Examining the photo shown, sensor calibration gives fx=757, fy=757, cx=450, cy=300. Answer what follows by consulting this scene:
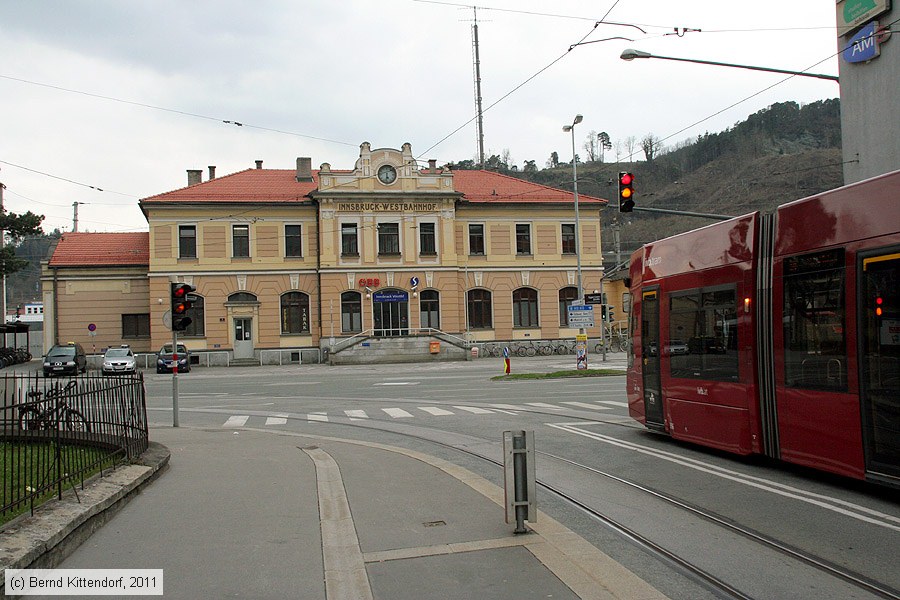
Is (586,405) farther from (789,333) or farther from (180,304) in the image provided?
(789,333)

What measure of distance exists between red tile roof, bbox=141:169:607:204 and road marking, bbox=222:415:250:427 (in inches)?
1240

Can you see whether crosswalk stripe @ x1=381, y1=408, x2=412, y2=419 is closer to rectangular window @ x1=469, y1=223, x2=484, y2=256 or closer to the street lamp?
the street lamp

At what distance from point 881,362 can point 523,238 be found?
4551cm

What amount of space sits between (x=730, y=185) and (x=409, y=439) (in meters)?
50.1

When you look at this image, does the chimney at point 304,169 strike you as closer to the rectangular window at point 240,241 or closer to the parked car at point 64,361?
the rectangular window at point 240,241

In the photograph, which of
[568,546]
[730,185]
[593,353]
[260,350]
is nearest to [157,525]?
[568,546]

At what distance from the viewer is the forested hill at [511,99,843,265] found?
46.9m

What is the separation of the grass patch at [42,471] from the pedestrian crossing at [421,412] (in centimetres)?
896

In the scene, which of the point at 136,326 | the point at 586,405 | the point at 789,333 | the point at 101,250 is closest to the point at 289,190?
the point at 101,250

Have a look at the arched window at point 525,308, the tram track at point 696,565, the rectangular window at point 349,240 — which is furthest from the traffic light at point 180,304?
the arched window at point 525,308

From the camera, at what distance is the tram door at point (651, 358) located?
1250 cm

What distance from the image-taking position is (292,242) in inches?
1970

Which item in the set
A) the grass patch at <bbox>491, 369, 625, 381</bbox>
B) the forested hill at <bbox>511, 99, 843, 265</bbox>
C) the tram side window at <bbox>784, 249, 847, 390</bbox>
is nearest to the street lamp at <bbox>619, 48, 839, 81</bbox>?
the tram side window at <bbox>784, 249, 847, 390</bbox>

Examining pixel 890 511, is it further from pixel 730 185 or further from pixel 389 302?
pixel 730 185
